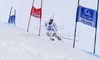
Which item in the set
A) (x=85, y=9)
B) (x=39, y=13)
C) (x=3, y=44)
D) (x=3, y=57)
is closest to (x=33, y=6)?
(x=39, y=13)

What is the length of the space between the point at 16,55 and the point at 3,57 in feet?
0.96

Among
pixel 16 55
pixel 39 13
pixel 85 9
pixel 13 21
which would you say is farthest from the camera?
pixel 13 21

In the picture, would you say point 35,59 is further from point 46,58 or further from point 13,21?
point 13,21

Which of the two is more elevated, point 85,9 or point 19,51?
point 85,9

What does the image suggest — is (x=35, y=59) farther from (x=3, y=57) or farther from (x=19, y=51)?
(x=3, y=57)

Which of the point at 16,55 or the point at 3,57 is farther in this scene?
the point at 16,55

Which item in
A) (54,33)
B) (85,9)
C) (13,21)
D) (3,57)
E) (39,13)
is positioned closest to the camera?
(3,57)

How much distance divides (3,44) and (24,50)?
1.58ft

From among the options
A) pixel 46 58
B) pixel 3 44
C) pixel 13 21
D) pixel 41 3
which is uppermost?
pixel 41 3

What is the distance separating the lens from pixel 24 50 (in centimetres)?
332

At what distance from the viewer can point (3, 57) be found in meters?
2.72

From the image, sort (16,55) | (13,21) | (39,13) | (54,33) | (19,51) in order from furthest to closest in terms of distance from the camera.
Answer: (13,21)
(39,13)
(54,33)
(19,51)
(16,55)

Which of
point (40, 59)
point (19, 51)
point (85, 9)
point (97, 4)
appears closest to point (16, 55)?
point (19, 51)

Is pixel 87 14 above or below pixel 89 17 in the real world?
above
